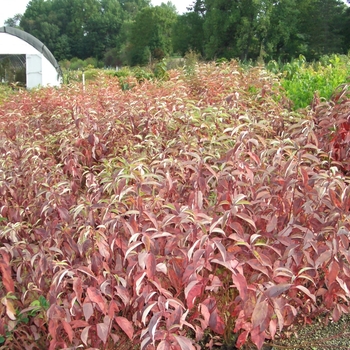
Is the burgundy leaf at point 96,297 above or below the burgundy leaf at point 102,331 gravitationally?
above

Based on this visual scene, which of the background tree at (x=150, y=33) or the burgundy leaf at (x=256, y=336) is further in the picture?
the background tree at (x=150, y=33)

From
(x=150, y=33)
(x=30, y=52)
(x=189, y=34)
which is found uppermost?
(x=150, y=33)

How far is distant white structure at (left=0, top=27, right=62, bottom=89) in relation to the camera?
16766 millimetres

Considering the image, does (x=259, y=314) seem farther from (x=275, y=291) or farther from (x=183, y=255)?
(x=183, y=255)

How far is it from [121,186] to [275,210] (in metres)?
0.57

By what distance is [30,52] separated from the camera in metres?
17.3

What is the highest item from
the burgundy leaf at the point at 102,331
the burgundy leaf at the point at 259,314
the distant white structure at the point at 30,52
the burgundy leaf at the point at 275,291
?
the distant white structure at the point at 30,52

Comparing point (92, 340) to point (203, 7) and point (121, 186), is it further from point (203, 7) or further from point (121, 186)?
point (203, 7)

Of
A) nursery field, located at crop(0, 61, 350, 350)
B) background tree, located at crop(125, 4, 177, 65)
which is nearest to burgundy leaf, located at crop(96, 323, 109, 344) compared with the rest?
nursery field, located at crop(0, 61, 350, 350)

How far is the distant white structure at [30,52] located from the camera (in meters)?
16.8

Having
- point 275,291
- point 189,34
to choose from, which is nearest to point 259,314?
point 275,291

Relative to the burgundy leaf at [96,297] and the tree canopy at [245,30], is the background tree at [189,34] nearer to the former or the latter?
the tree canopy at [245,30]

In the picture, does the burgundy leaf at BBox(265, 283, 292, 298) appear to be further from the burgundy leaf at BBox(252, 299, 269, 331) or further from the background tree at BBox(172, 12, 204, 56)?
the background tree at BBox(172, 12, 204, 56)

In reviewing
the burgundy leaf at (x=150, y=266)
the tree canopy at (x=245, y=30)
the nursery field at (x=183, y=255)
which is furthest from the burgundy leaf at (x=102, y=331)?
the tree canopy at (x=245, y=30)
